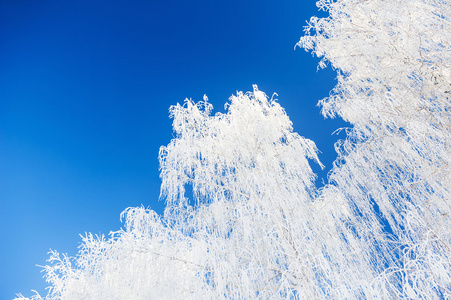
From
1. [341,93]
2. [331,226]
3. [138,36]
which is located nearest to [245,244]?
[331,226]

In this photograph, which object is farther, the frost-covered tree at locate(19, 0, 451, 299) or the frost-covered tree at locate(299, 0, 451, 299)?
the frost-covered tree at locate(299, 0, 451, 299)

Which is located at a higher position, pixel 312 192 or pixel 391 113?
pixel 391 113

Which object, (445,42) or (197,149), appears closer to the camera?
(445,42)

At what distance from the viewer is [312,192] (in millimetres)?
3908

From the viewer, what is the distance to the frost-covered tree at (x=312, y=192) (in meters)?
2.81

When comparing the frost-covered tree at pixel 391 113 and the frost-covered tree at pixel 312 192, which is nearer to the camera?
the frost-covered tree at pixel 312 192

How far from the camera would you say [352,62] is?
4512 millimetres

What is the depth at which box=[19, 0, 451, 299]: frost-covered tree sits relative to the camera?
2809 mm

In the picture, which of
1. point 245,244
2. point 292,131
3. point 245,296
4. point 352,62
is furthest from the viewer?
point 292,131

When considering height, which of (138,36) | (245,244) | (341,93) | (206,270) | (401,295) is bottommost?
(401,295)

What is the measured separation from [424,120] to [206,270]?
3.30 meters

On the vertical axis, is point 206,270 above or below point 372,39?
below

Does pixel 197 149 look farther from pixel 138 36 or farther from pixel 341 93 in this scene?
pixel 138 36

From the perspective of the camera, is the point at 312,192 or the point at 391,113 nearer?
the point at 391,113
